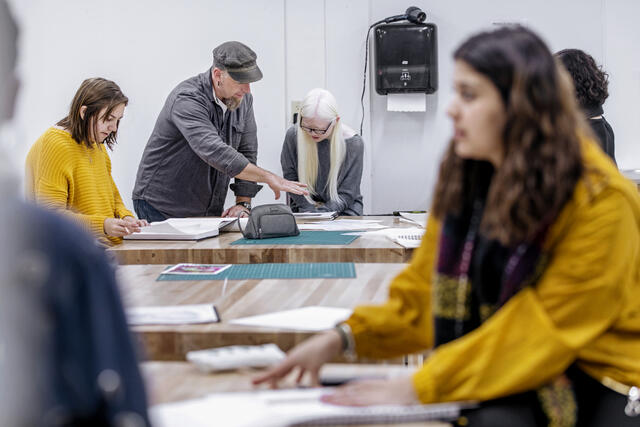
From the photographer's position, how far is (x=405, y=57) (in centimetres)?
482

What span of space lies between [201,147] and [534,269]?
273 cm

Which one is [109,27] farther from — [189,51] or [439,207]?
[439,207]

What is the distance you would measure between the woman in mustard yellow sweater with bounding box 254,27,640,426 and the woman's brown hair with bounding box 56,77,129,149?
7.10ft

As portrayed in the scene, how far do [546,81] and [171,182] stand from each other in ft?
9.97

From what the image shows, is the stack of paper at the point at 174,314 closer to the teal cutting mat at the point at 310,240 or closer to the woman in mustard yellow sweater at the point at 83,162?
the teal cutting mat at the point at 310,240

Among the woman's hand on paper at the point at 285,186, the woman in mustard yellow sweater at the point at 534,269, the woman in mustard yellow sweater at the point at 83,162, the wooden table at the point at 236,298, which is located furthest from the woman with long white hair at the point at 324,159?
the woman in mustard yellow sweater at the point at 534,269

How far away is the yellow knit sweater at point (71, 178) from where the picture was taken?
2885mm

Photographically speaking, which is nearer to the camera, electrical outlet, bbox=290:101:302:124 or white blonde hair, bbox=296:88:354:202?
white blonde hair, bbox=296:88:354:202

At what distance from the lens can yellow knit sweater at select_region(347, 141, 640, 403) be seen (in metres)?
0.98

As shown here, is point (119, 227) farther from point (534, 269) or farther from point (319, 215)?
point (534, 269)

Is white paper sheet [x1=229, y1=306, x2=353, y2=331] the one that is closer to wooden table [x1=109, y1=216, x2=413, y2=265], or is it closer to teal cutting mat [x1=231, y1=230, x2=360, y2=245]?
wooden table [x1=109, y1=216, x2=413, y2=265]

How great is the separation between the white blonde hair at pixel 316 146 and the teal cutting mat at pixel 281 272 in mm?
1980

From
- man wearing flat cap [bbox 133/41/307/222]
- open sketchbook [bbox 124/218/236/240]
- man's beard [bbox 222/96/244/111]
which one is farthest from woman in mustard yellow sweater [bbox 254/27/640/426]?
man's beard [bbox 222/96/244/111]

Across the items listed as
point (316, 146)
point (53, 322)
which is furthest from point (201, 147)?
point (53, 322)
